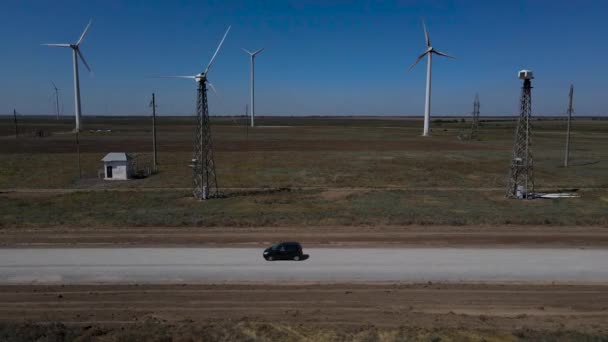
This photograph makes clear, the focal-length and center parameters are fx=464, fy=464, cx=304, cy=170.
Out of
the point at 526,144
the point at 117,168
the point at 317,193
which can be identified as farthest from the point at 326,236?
the point at 117,168

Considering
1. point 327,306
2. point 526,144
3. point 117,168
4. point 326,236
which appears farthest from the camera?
point 117,168

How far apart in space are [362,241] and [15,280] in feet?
63.3

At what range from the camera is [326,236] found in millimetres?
31188

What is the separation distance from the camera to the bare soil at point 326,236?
96.4 ft

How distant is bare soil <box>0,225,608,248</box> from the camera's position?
29.4 metres

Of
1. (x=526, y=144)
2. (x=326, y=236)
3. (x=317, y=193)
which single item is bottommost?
(x=326, y=236)

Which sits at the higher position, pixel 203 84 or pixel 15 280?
pixel 203 84

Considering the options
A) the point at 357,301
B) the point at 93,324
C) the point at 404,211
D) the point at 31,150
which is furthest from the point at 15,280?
the point at 31,150

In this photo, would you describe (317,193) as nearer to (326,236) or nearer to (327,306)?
(326,236)

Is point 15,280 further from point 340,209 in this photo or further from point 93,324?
point 340,209

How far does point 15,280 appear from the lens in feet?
74.2

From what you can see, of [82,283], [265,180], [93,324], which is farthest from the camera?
[265,180]

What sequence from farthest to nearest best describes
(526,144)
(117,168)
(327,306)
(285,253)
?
(117,168) < (526,144) < (285,253) < (327,306)

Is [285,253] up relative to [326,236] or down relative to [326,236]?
up
